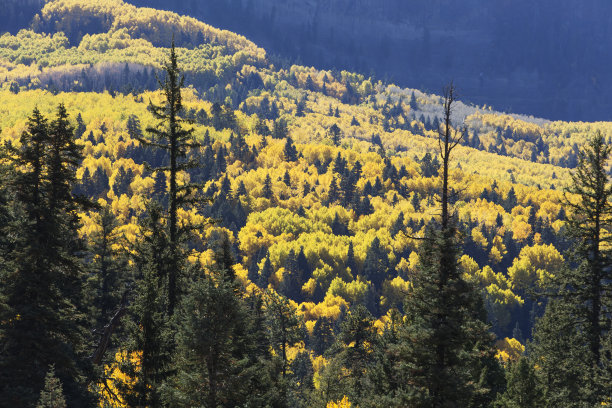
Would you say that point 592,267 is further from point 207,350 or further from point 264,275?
point 264,275

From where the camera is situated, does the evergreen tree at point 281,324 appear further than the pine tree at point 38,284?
Yes

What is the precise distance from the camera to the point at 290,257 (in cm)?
19938

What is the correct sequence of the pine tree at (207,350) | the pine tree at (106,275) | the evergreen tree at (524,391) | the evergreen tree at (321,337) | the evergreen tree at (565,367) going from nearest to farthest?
the pine tree at (207,350)
the evergreen tree at (565,367)
the evergreen tree at (524,391)
the pine tree at (106,275)
the evergreen tree at (321,337)

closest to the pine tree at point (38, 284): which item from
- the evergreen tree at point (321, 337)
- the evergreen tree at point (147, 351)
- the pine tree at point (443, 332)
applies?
the evergreen tree at point (147, 351)

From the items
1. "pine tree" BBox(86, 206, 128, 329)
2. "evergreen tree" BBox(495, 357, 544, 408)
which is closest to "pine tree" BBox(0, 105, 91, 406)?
"pine tree" BBox(86, 206, 128, 329)

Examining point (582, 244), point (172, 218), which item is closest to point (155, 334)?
point (172, 218)

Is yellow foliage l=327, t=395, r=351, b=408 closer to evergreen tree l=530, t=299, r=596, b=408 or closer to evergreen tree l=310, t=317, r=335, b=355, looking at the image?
evergreen tree l=530, t=299, r=596, b=408

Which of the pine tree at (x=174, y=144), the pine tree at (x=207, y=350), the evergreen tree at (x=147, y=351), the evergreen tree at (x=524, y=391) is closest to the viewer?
the pine tree at (x=207, y=350)

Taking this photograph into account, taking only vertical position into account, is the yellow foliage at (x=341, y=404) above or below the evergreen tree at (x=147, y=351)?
below

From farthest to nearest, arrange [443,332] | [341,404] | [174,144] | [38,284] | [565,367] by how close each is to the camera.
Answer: [341,404] < [565,367] < [174,144] < [38,284] < [443,332]

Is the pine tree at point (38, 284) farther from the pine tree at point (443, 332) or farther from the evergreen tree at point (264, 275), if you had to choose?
the evergreen tree at point (264, 275)

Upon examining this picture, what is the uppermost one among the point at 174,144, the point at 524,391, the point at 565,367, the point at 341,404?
the point at 174,144

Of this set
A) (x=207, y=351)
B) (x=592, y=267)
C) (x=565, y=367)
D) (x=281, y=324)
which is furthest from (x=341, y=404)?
(x=207, y=351)

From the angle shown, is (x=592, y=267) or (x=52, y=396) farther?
(x=592, y=267)
